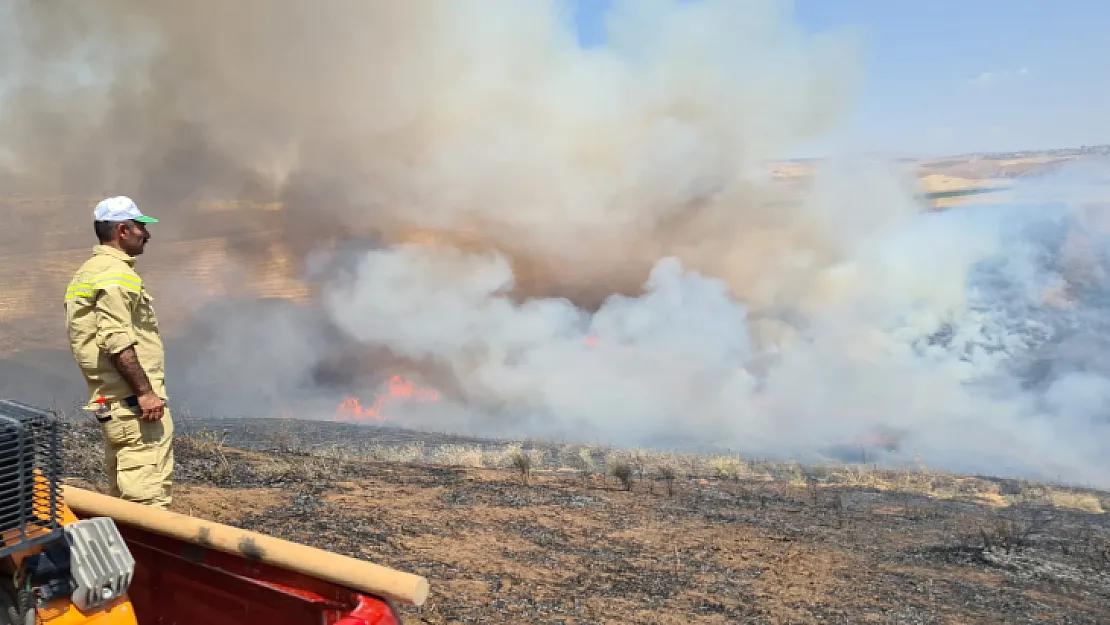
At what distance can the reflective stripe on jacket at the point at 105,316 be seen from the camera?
2.97 meters

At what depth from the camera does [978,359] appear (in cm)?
1841

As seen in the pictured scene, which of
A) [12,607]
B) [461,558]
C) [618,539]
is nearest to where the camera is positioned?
[12,607]

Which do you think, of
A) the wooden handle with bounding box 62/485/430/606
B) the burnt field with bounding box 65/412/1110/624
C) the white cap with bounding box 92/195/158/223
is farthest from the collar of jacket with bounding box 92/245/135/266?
the burnt field with bounding box 65/412/1110/624

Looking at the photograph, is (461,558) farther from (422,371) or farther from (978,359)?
(978,359)

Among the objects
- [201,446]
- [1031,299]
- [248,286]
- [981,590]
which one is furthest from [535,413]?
[1031,299]

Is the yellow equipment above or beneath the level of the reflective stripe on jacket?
beneath

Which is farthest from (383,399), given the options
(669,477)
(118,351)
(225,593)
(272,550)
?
(272,550)

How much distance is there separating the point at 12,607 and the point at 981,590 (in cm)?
583

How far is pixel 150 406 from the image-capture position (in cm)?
308

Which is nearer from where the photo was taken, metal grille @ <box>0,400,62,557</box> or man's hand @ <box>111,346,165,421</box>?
metal grille @ <box>0,400,62,557</box>

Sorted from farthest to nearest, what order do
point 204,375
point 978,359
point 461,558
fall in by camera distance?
point 978,359, point 204,375, point 461,558

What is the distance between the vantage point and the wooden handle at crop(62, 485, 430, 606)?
70.5 inches

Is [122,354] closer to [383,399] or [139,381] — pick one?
[139,381]

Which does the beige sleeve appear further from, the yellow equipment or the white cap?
the yellow equipment
